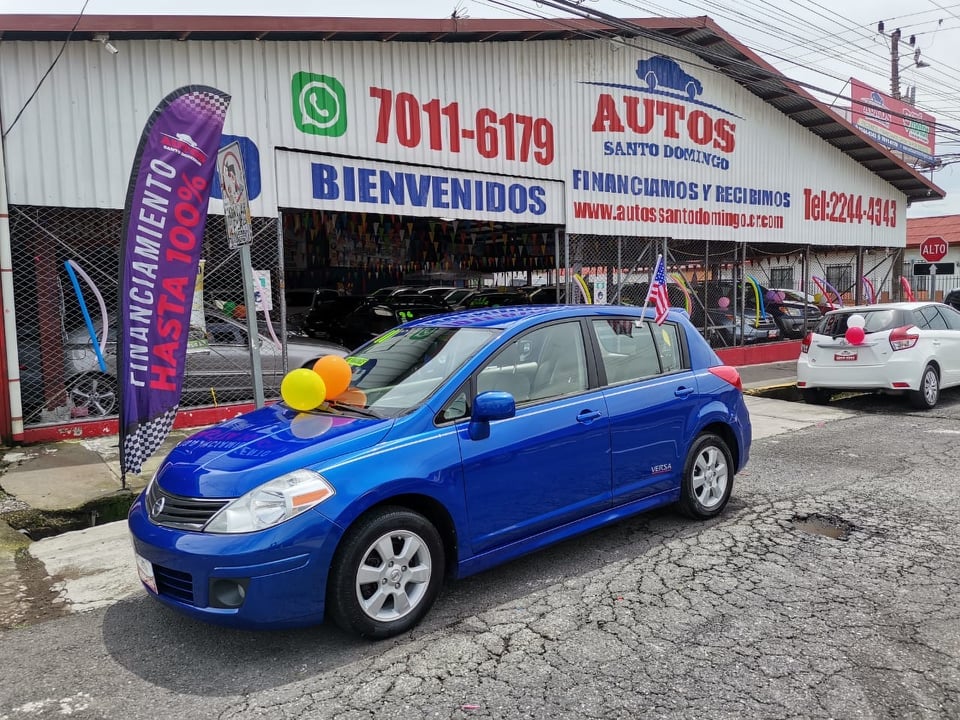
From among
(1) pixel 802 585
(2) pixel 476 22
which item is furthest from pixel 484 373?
(2) pixel 476 22

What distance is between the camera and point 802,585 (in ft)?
13.3

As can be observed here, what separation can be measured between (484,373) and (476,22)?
7.96 metres

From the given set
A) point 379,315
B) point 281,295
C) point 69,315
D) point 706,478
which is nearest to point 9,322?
point 69,315

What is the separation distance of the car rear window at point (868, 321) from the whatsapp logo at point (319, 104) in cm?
737

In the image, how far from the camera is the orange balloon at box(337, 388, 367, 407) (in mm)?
4067

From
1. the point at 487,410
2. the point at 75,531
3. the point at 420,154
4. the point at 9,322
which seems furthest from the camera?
the point at 420,154

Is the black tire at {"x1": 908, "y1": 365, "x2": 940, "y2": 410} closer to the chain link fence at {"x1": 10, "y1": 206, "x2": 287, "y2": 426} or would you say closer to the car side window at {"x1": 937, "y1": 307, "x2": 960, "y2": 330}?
the car side window at {"x1": 937, "y1": 307, "x2": 960, "y2": 330}

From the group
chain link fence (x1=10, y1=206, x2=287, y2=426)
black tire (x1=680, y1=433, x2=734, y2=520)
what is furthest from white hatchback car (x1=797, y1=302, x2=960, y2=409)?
chain link fence (x1=10, y1=206, x2=287, y2=426)

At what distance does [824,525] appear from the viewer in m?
5.12

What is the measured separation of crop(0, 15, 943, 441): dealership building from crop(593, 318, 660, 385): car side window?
2910 mm

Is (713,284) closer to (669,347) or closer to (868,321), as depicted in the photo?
(868,321)

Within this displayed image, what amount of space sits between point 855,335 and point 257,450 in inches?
348

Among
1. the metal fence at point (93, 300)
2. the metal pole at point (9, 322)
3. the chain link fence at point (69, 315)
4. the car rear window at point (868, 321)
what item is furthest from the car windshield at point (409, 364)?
the car rear window at point (868, 321)

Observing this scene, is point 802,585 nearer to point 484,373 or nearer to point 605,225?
point 484,373
